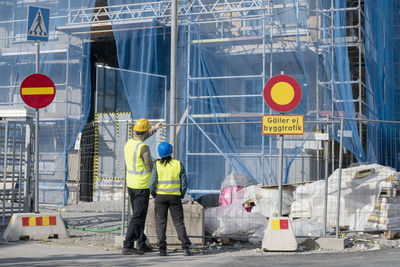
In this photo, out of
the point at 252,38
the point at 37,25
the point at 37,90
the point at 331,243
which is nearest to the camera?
the point at 331,243

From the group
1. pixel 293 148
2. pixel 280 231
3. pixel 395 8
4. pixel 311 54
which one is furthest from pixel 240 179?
pixel 395 8

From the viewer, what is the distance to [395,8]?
61.2 feet

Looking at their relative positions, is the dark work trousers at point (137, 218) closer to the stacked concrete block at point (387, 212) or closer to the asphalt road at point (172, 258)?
the asphalt road at point (172, 258)

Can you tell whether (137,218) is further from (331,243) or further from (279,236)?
(331,243)

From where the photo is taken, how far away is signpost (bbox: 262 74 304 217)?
901 cm

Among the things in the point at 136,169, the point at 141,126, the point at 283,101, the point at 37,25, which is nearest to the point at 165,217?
the point at 136,169

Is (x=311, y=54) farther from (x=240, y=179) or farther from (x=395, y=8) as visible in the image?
(x=395, y=8)

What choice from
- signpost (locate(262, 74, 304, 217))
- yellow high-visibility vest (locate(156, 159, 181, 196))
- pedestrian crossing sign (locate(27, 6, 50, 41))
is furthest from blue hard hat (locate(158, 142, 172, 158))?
pedestrian crossing sign (locate(27, 6, 50, 41))

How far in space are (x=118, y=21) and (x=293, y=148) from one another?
5611mm

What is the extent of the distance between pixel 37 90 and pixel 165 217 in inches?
131

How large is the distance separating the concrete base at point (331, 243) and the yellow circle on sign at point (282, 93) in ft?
7.21

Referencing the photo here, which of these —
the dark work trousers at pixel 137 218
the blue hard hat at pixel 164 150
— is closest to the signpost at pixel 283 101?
the blue hard hat at pixel 164 150

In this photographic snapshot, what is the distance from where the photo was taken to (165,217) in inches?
343

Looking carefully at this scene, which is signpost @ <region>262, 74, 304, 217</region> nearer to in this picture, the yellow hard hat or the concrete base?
the concrete base
